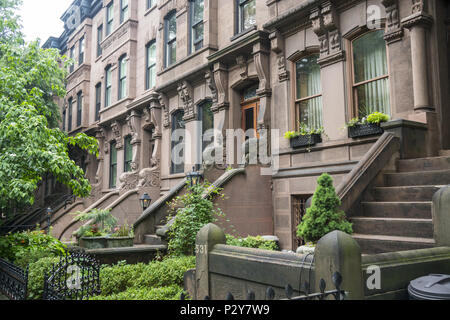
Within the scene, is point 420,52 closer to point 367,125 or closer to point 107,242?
point 367,125

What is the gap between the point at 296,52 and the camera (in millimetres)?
12047

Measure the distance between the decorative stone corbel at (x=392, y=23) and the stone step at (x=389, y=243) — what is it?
5269mm

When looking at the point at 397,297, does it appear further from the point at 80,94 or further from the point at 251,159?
the point at 80,94

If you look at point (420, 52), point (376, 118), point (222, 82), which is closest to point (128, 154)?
point (222, 82)

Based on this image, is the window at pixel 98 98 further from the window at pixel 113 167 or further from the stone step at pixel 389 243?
Result: the stone step at pixel 389 243

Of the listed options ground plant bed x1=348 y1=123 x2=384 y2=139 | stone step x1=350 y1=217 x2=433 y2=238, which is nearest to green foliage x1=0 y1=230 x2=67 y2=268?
stone step x1=350 y1=217 x2=433 y2=238

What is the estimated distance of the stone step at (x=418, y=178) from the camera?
720cm

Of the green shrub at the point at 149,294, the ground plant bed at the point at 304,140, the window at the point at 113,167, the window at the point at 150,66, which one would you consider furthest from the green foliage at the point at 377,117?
the window at the point at 113,167

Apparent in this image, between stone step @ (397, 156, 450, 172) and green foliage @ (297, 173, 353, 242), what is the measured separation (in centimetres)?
240

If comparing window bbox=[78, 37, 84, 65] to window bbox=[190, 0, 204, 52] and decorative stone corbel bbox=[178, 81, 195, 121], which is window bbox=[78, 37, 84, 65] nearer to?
window bbox=[190, 0, 204, 52]

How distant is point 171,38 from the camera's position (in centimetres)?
1878

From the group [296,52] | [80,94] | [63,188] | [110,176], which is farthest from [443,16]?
[63,188]

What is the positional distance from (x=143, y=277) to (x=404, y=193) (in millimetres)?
5846
